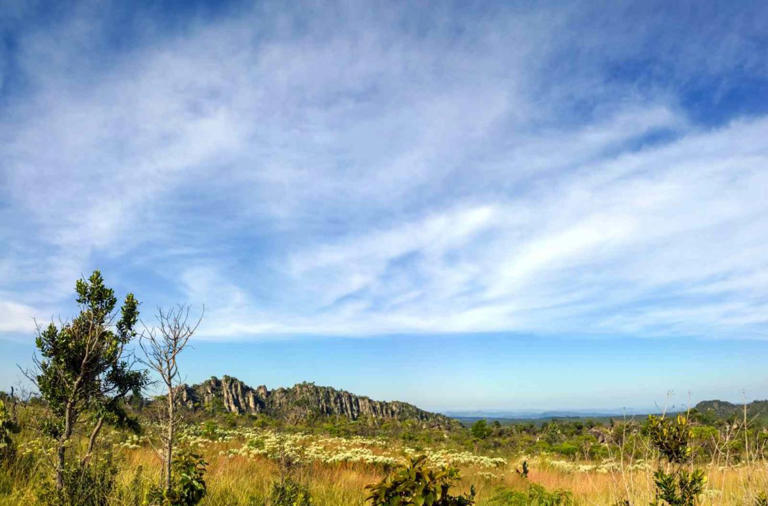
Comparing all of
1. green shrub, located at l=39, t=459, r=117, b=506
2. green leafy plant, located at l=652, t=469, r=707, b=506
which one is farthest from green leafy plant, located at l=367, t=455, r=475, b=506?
green shrub, located at l=39, t=459, r=117, b=506

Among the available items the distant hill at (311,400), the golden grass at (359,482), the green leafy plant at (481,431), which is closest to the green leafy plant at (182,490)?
the golden grass at (359,482)

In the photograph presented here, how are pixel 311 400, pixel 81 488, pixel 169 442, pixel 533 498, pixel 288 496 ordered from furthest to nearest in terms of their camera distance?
pixel 311 400
pixel 533 498
pixel 288 496
pixel 81 488
pixel 169 442

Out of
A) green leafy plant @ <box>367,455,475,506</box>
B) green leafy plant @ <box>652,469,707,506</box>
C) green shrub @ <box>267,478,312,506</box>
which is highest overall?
green leafy plant @ <box>367,455,475,506</box>

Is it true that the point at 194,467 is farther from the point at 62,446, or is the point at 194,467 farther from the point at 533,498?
the point at 533,498

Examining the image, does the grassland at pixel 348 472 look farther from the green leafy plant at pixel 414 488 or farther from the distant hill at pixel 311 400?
the distant hill at pixel 311 400

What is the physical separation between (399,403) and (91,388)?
102 metres

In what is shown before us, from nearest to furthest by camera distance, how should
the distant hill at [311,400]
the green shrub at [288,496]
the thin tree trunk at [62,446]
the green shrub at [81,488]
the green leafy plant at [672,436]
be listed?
the green leafy plant at [672,436], the green shrub at [81,488], the green shrub at [288,496], the thin tree trunk at [62,446], the distant hill at [311,400]

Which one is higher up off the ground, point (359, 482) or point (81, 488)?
point (81, 488)

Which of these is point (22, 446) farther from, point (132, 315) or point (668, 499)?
point (668, 499)

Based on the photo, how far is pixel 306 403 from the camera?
6253 cm

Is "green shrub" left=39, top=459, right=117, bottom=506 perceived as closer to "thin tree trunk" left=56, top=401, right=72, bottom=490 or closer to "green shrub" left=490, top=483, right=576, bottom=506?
"thin tree trunk" left=56, top=401, right=72, bottom=490

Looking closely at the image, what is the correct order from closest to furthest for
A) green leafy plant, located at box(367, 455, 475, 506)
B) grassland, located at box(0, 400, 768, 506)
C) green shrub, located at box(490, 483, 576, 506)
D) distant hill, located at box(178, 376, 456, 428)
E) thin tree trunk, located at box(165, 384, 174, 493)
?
green leafy plant, located at box(367, 455, 475, 506) → thin tree trunk, located at box(165, 384, 174, 493) → grassland, located at box(0, 400, 768, 506) → green shrub, located at box(490, 483, 576, 506) → distant hill, located at box(178, 376, 456, 428)

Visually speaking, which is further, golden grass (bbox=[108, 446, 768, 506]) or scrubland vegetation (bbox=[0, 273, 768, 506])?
golden grass (bbox=[108, 446, 768, 506])

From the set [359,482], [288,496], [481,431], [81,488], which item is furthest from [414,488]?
[481,431]
